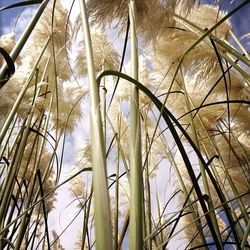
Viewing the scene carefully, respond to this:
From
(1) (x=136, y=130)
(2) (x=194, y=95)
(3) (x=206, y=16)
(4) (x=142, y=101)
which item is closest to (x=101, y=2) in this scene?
(1) (x=136, y=130)

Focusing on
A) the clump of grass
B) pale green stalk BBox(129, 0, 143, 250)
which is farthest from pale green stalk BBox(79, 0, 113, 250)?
pale green stalk BBox(129, 0, 143, 250)

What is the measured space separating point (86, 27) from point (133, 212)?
0.40 metres

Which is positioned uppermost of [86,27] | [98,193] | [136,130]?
[86,27]

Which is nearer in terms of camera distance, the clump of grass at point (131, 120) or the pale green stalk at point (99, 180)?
the pale green stalk at point (99, 180)

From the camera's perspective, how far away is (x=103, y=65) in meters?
2.69

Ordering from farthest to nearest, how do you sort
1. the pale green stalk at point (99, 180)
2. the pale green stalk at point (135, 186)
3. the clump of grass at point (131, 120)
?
1. the clump of grass at point (131, 120)
2. the pale green stalk at point (135, 186)
3. the pale green stalk at point (99, 180)

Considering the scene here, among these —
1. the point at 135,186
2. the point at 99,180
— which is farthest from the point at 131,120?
the point at 99,180

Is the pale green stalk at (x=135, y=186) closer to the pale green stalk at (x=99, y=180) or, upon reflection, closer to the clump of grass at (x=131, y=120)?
the clump of grass at (x=131, y=120)

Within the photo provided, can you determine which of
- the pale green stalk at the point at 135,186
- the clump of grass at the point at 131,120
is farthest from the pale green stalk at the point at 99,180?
the pale green stalk at the point at 135,186

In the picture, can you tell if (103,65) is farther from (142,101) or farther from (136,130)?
(136,130)

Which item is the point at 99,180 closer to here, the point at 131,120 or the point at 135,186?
the point at 135,186

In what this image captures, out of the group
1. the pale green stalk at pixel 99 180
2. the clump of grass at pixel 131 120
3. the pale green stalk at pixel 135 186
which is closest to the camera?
the pale green stalk at pixel 99 180

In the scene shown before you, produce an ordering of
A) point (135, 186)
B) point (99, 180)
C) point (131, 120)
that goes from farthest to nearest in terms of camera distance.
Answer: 1. point (131, 120)
2. point (135, 186)
3. point (99, 180)

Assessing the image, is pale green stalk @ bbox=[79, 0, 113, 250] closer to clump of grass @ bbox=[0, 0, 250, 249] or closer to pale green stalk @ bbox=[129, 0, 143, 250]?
clump of grass @ bbox=[0, 0, 250, 249]
